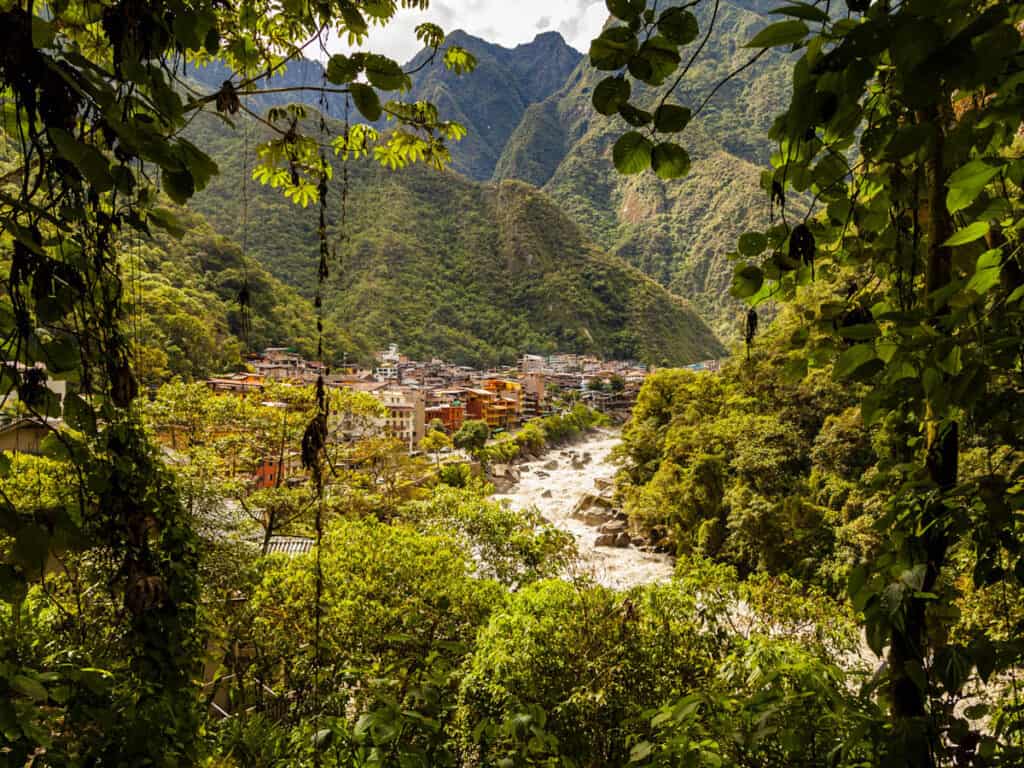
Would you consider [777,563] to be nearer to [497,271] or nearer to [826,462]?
[826,462]

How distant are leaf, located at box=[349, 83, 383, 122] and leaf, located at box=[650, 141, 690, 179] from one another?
519mm

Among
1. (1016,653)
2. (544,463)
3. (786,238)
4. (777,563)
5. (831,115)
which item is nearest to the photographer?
(831,115)

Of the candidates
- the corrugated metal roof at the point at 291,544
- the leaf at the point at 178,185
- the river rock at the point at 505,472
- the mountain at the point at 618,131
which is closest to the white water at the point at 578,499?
the river rock at the point at 505,472

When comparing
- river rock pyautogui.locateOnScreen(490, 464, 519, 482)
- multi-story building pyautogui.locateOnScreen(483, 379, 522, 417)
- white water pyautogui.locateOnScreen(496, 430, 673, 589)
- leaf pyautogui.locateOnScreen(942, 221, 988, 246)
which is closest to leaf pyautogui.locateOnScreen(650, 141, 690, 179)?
leaf pyautogui.locateOnScreen(942, 221, 988, 246)

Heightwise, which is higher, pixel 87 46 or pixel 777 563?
pixel 87 46

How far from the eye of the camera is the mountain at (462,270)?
4472 centimetres

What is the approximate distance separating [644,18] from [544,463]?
91.1ft

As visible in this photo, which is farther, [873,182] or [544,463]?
[544,463]

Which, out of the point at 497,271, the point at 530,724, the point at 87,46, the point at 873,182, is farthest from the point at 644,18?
the point at 497,271

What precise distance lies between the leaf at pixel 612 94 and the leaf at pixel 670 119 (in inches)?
1.9

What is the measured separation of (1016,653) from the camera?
2.63 ft

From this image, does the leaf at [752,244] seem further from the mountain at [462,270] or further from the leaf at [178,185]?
the mountain at [462,270]

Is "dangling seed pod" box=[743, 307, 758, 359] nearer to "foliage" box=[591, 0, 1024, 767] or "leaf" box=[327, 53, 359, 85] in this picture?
"foliage" box=[591, 0, 1024, 767]

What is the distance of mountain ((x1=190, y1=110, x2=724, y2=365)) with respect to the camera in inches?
1761
